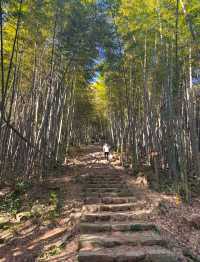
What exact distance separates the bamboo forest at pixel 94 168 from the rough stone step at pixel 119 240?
15 mm

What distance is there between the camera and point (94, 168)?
36.3 ft

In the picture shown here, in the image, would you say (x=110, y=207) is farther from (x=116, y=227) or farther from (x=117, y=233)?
(x=117, y=233)

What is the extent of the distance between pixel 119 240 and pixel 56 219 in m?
1.72

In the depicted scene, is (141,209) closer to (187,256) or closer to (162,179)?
(187,256)

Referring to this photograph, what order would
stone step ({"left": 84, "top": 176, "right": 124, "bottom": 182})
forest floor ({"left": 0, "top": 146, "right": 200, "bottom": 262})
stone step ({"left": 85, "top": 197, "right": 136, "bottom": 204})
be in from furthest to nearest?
stone step ({"left": 84, "top": 176, "right": 124, "bottom": 182}), stone step ({"left": 85, "top": 197, "right": 136, "bottom": 204}), forest floor ({"left": 0, "top": 146, "right": 200, "bottom": 262})

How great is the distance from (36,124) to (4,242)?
3.61 m

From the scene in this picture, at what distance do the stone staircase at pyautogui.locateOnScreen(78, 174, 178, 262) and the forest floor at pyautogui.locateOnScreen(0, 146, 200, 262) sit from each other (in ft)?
0.60

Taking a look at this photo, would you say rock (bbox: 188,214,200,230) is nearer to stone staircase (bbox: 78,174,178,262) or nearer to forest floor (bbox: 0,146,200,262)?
forest floor (bbox: 0,146,200,262)

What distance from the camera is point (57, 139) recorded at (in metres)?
10.8

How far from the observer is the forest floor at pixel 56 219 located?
189 inches

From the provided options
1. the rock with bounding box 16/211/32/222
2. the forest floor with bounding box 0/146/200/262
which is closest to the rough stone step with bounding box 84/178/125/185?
the forest floor with bounding box 0/146/200/262

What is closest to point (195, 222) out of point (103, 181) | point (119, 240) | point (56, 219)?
point (119, 240)

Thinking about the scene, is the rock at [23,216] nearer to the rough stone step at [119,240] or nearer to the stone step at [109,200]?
the stone step at [109,200]

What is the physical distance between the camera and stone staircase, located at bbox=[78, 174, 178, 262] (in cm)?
409
